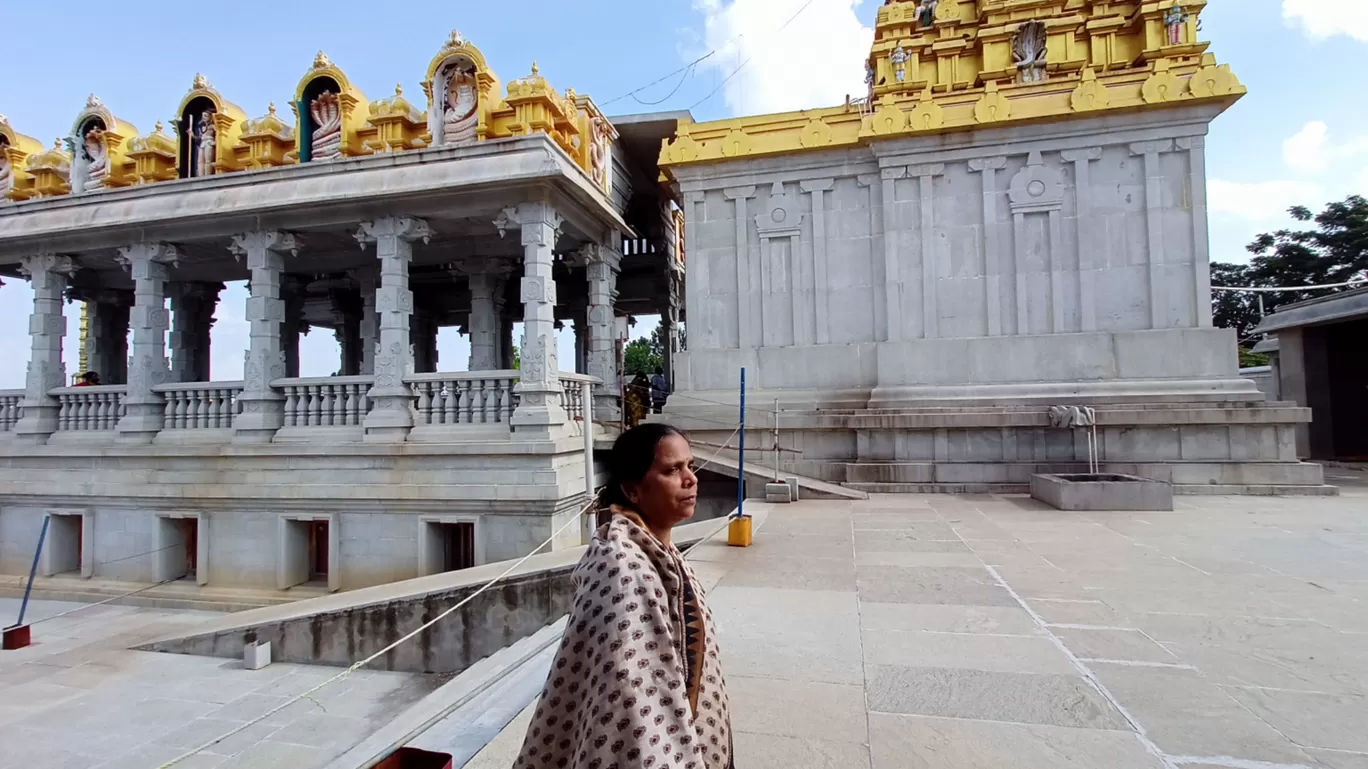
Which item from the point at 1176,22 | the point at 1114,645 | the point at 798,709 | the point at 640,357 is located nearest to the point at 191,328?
the point at 798,709

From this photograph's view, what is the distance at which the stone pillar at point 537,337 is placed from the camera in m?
9.09

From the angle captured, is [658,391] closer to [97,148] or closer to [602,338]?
[602,338]

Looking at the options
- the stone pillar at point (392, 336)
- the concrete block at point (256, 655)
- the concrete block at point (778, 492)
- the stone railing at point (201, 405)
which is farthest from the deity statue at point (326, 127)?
the concrete block at point (778, 492)

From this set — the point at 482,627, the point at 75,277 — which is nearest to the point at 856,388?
the point at 482,627

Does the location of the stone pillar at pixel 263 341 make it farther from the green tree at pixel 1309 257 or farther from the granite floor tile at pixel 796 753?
the green tree at pixel 1309 257

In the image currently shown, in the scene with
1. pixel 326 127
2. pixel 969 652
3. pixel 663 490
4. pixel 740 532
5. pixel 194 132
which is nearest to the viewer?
pixel 663 490

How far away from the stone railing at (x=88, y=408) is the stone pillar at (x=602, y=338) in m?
7.92

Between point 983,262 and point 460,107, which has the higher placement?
point 460,107

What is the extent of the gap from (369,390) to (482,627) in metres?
4.93

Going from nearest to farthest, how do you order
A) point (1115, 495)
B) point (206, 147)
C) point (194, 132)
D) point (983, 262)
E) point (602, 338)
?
1. point (1115, 495)
2. point (983, 262)
3. point (206, 147)
4. point (194, 132)
5. point (602, 338)

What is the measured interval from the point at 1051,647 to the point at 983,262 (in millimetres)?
8227

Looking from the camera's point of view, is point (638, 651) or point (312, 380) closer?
point (638, 651)

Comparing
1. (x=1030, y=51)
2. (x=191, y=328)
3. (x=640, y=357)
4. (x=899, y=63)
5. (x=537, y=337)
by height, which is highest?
(x=1030, y=51)

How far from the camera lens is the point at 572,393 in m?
10.4
